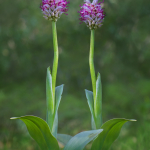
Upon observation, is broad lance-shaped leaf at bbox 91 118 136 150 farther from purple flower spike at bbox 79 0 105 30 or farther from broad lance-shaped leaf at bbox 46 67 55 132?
purple flower spike at bbox 79 0 105 30

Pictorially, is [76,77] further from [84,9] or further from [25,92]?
[84,9]

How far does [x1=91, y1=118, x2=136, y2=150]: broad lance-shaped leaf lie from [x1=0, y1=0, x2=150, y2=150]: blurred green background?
1.17 m

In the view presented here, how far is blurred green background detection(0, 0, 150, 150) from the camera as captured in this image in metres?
2.90

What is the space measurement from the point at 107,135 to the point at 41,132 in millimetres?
416

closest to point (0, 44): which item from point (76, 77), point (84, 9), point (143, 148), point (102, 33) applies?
point (76, 77)

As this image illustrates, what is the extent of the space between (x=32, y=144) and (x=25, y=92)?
36.4 inches

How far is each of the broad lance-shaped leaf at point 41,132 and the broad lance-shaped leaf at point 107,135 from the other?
0.26 m

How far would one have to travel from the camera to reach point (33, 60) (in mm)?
3334

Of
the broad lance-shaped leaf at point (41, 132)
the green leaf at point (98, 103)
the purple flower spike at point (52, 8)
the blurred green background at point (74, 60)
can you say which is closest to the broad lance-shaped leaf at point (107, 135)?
the green leaf at point (98, 103)

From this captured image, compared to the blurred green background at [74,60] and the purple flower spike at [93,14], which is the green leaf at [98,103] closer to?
the purple flower spike at [93,14]

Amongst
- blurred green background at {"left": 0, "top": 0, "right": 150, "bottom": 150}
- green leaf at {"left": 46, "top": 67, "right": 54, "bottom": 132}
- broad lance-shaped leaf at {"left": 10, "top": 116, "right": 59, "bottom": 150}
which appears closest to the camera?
broad lance-shaped leaf at {"left": 10, "top": 116, "right": 59, "bottom": 150}

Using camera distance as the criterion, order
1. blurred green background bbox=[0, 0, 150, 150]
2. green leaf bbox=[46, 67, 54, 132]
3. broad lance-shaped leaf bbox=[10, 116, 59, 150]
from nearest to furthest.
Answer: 1. broad lance-shaped leaf bbox=[10, 116, 59, 150]
2. green leaf bbox=[46, 67, 54, 132]
3. blurred green background bbox=[0, 0, 150, 150]

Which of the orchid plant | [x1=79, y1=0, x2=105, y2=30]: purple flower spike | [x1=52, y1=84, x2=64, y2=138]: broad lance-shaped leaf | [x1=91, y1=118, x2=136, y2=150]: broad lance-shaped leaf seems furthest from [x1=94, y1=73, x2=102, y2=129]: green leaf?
[x1=79, y1=0, x2=105, y2=30]: purple flower spike

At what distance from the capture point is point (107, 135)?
1.49 m
